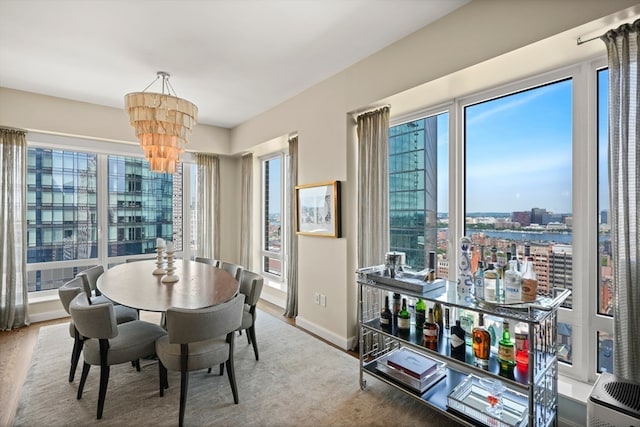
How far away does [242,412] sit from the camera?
80.9 inches

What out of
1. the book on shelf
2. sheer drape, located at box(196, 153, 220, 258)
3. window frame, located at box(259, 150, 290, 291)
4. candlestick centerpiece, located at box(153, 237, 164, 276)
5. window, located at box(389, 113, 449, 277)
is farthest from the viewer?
sheer drape, located at box(196, 153, 220, 258)

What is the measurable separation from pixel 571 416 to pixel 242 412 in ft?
6.91

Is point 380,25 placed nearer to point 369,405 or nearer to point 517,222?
point 517,222

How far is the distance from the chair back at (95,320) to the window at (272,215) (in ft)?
9.60

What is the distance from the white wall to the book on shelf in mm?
793

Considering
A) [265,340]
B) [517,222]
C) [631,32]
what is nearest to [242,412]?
[265,340]

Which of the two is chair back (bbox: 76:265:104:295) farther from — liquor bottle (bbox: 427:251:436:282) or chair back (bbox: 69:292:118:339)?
liquor bottle (bbox: 427:251:436:282)

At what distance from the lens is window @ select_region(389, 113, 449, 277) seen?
2678mm

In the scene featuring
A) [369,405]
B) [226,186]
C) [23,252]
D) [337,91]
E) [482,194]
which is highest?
[337,91]

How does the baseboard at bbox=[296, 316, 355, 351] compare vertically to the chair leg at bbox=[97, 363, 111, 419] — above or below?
below

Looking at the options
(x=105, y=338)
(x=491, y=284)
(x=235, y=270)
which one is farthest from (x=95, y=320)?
(x=491, y=284)

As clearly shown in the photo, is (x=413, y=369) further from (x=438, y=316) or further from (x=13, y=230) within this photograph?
(x=13, y=230)

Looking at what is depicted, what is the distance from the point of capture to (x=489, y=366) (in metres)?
1.74

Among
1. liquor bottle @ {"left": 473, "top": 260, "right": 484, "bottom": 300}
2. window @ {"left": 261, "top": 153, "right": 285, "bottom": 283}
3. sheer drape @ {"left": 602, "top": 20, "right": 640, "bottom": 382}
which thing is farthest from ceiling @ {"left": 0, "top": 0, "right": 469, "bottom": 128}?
liquor bottle @ {"left": 473, "top": 260, "right": 484, "bottom": 300}
